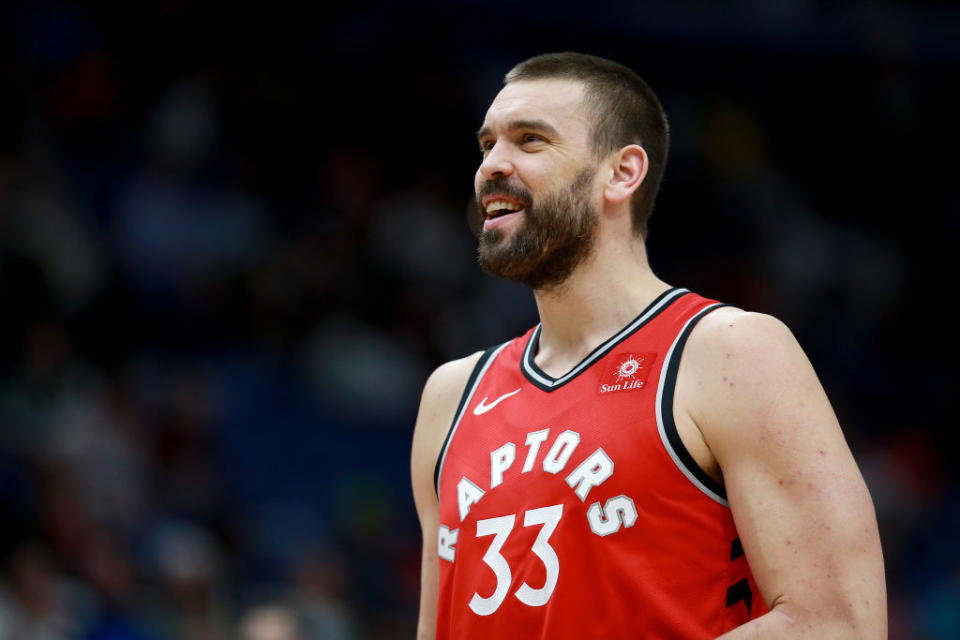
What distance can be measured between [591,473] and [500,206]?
2.78ft

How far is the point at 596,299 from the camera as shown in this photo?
3.53 metres

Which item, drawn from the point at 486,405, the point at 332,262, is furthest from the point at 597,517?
the point at 332,262

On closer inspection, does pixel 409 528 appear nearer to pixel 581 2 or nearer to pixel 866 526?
pixel 581 2

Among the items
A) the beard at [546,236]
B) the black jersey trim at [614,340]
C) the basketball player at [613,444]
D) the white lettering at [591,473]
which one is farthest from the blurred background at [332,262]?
the white lettering at [591,473]

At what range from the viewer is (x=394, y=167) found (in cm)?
1123

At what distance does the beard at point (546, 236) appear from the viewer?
3469 mm

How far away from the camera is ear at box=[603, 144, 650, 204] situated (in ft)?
11.6

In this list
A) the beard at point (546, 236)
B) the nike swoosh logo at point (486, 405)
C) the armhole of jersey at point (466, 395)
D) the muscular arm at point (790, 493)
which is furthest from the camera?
the armhole of jersey at point (466, 395)

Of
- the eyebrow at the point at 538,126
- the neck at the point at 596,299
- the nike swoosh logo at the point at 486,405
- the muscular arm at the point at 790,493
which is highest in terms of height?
the eyebrow at the point at 538,126

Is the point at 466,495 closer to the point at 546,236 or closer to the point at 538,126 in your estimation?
the point at 546,236

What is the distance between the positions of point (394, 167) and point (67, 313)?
11.5 feet

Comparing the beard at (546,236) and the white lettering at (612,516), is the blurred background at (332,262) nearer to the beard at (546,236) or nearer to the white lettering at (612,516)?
the beard at (546,236)

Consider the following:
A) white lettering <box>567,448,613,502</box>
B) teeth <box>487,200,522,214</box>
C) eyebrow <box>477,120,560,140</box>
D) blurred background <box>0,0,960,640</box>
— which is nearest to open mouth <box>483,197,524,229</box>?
teeth <box>487,200,522,214</box>

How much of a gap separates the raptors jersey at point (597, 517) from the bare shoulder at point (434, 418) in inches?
9.7
